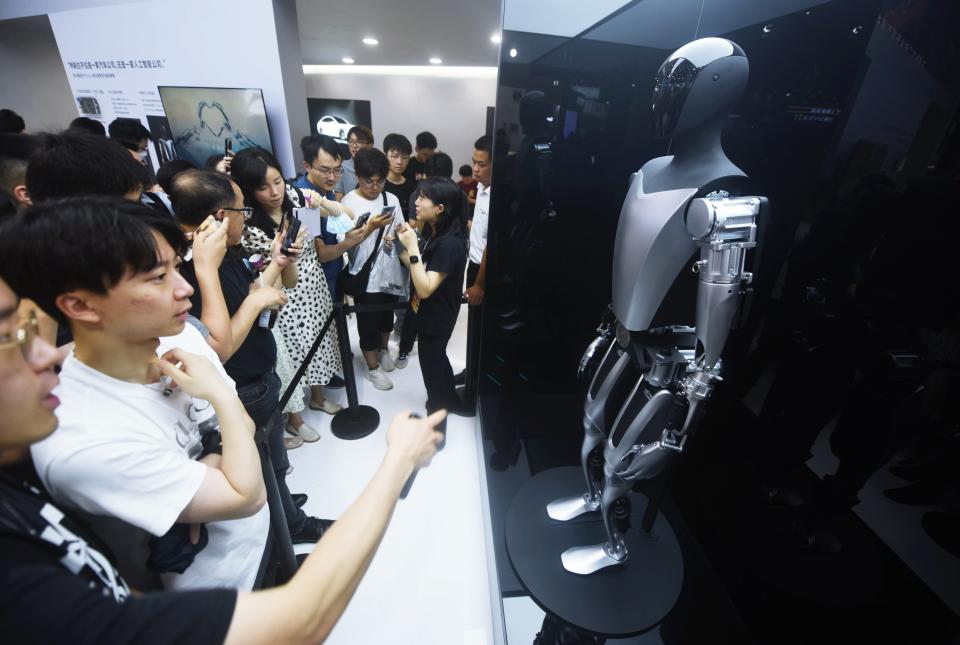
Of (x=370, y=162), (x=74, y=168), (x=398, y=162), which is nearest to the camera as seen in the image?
(x=74, y=168)

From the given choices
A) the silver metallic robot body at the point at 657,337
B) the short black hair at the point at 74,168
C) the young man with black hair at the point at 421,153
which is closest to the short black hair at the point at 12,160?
the short black hair at the point at 74,168

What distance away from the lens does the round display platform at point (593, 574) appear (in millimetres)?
1340

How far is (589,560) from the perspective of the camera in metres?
1.48

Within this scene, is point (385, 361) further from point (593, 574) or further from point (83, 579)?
point (83, 579)

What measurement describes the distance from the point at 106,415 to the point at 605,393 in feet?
4.48

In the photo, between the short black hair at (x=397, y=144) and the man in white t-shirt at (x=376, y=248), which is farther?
the short black hair at (x=397, y=144)

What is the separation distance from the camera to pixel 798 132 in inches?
45.3

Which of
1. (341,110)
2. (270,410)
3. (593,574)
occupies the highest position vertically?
(341,110)

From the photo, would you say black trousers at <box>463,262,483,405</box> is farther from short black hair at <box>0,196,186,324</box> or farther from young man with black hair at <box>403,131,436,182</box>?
young man with black hair at <box>403,131,436,182</box>

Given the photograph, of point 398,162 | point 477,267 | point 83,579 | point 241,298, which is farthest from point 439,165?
point 83,579

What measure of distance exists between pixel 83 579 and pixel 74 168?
135 centimetres

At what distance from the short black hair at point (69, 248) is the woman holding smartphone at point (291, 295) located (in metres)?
1.20

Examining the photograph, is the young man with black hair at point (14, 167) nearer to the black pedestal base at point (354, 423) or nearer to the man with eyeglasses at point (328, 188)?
the man with eyeglasses at point (328, 188)

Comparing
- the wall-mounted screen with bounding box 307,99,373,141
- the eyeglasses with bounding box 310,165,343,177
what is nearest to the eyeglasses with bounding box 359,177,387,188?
the eyeglasses with bounding box 310,165,343,177
